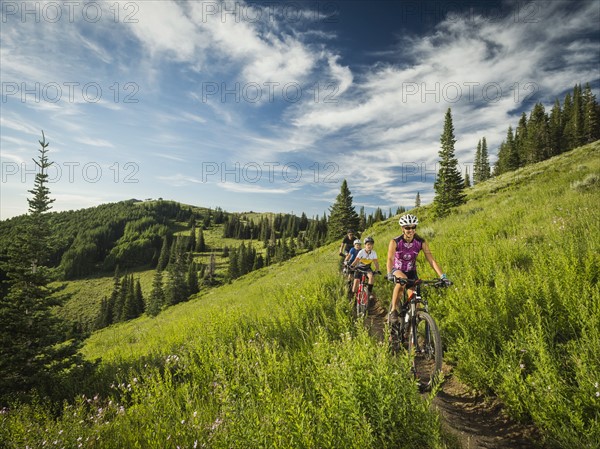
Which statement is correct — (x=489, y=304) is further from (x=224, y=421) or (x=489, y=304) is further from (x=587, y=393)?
(x=224, y=421)

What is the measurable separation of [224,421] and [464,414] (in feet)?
11.4

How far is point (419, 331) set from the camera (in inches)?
208

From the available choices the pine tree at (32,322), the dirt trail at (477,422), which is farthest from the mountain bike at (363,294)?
the pine tree at (32,322)

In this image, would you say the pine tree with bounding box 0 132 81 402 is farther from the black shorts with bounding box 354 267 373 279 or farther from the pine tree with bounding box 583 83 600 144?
the pine tree with bounding box 583 83 600 144

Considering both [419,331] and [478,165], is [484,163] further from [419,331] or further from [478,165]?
[419,331]

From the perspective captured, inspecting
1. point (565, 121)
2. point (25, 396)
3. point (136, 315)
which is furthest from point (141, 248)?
point (565, 121)

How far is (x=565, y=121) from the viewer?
73000mm

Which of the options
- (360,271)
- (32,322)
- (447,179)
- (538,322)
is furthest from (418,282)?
(447,179)

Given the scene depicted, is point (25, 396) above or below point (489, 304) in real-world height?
below

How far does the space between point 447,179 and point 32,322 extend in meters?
39.2

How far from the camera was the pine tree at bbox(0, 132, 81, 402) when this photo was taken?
6.69 meters

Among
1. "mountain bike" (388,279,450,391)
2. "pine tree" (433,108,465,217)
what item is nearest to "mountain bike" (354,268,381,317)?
"mountain bike" (388,279,450,391)

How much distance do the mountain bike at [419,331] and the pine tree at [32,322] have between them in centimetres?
850

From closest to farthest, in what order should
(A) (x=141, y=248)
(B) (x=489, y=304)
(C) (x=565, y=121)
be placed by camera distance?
1. (B) (x=489, y=304)
2. (C) (x=565, y=121)
3. (A) (x=141, y=248)
